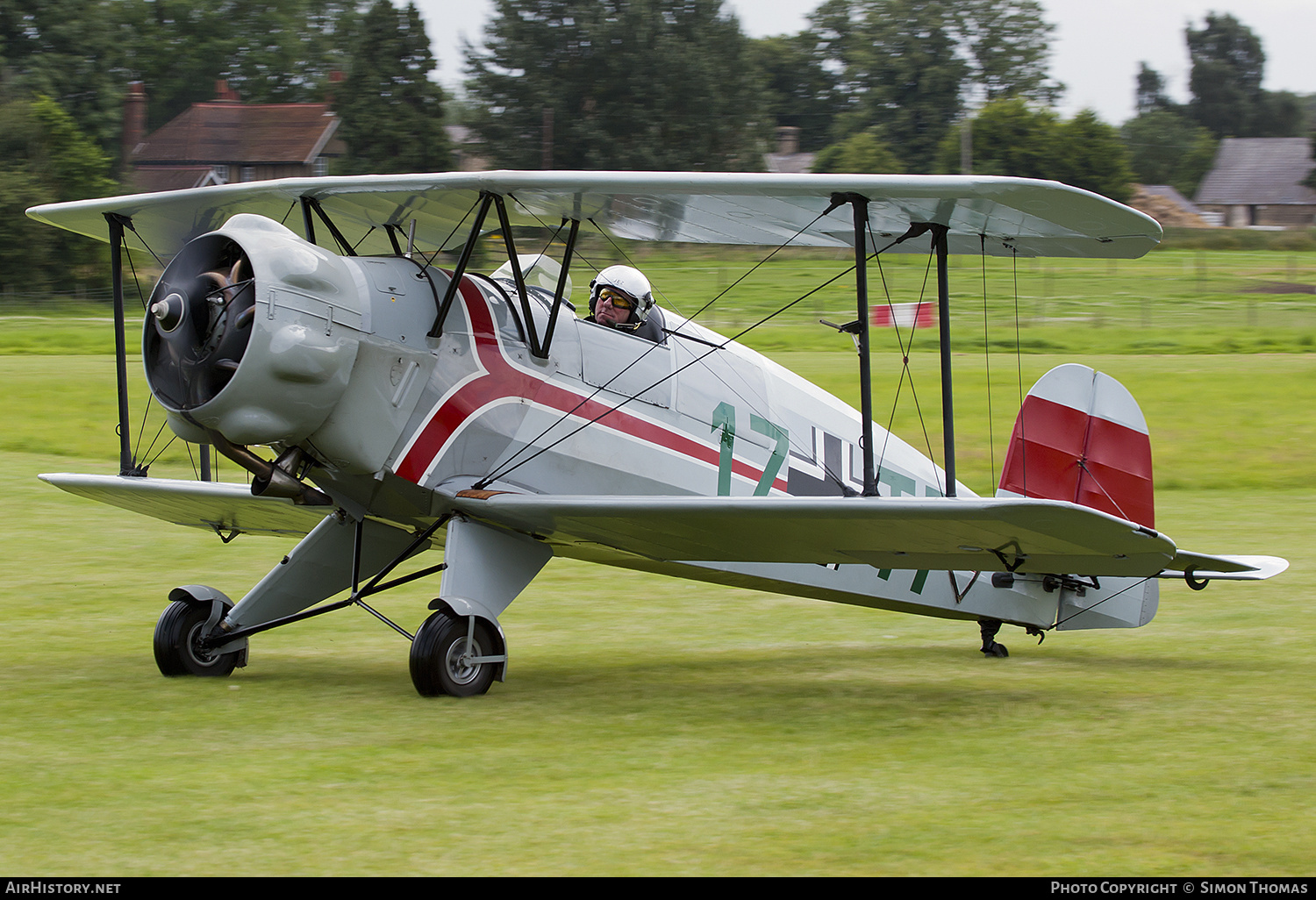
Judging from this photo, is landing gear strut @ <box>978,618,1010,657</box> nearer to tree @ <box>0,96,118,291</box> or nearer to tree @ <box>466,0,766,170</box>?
tree @ <box>0,96,118,291</box>

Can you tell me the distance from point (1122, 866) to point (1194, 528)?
12.5 m

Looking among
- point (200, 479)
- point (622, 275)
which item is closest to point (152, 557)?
point (200, 479)

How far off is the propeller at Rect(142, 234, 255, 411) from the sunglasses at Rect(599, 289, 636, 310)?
2.20 m

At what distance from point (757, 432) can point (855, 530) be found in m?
1.81

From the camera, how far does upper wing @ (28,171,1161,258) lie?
6.46 m

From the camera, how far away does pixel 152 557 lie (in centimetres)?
1352

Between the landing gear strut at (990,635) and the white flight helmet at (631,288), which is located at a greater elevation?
the white flight helmet at (631,288)

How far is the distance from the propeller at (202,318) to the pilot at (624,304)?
7.14 ft

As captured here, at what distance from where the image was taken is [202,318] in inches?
251

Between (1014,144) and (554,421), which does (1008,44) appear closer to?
(1014,144)

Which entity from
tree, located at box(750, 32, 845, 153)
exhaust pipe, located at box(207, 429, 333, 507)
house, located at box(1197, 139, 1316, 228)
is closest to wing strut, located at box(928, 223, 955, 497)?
exhaust pipe, located at box(207, 429, 333, 507)

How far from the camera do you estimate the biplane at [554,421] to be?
21.0 ft

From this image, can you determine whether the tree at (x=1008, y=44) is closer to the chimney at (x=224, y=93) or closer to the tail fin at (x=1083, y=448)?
the chimney at (x=224, y=93)

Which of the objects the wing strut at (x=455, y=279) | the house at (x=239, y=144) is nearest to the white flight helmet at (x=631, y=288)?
the wing strut at (x=455, y=279)
